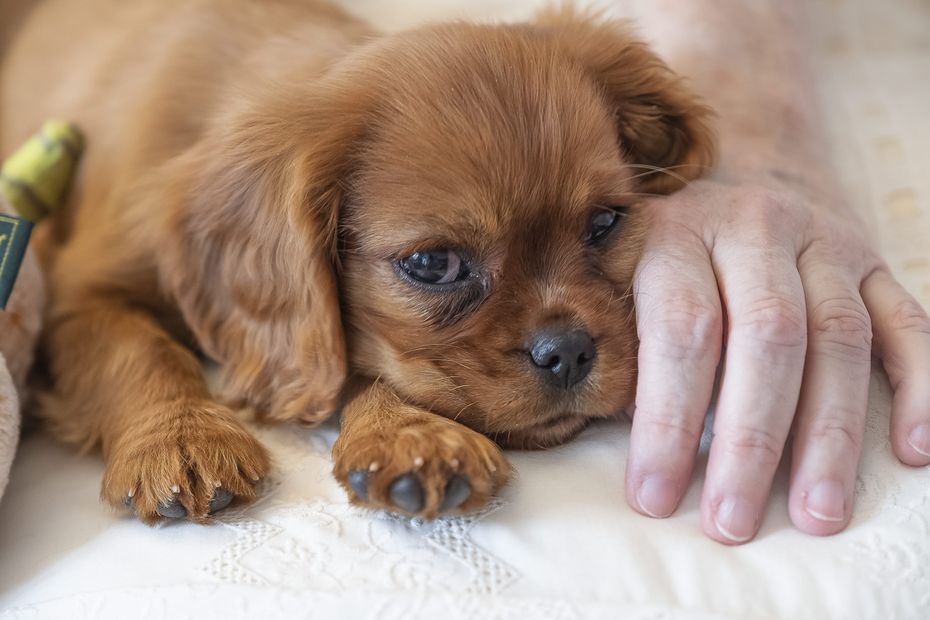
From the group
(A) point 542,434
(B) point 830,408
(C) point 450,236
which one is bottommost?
(A) point 542,434

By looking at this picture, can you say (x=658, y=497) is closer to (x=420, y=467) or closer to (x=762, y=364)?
(x=762, y=364)

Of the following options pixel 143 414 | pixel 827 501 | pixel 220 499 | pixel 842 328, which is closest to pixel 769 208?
pixel 842 328

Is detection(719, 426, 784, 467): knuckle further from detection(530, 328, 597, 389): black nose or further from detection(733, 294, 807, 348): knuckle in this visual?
detection(530, 328, 597, 389): black nose

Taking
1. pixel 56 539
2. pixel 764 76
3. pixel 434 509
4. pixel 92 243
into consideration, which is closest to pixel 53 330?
pixel 92 243

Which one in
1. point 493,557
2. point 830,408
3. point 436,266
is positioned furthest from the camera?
point 436,266

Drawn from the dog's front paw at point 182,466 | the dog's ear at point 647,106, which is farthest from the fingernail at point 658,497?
the dog's ear at point 647,106

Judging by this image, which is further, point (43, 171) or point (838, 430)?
point (43, 171)
